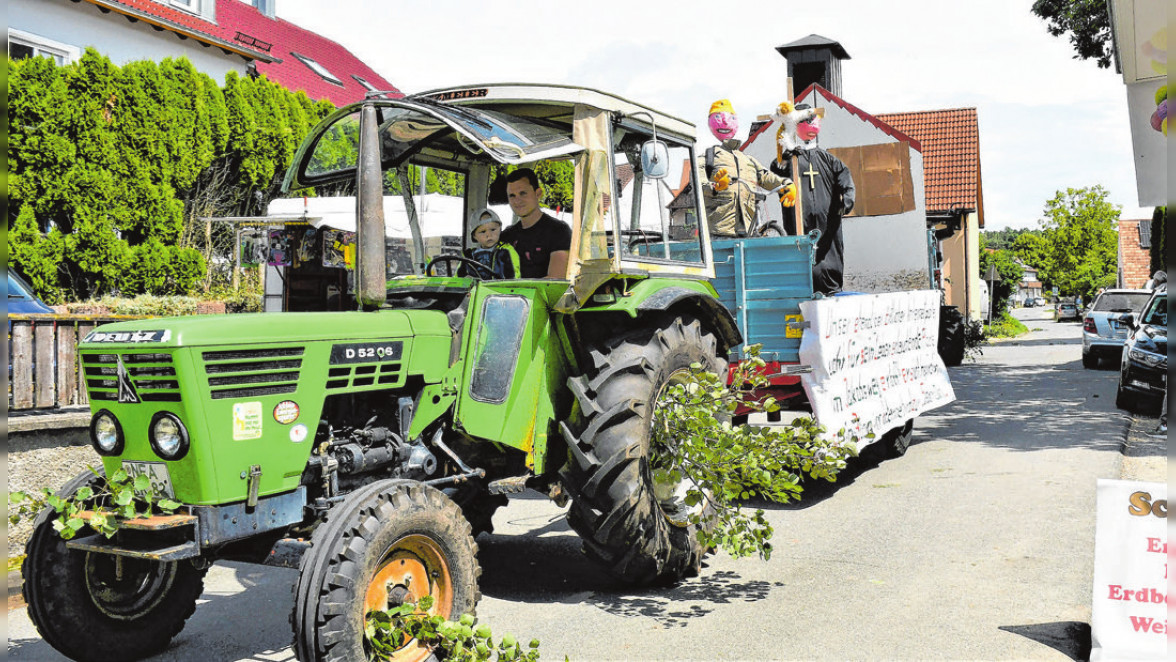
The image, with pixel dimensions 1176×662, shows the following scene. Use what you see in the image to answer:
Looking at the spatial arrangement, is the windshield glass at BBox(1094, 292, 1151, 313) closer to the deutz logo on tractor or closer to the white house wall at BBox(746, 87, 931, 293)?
the white house wall at BBox(746, 87, 931, 293)

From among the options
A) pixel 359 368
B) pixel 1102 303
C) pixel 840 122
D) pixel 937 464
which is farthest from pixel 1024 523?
pixel 1102 303

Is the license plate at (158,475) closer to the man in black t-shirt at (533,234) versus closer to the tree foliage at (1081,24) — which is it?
the man in black t-shirt at (533,234)

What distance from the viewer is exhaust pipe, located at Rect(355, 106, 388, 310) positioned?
4.02m

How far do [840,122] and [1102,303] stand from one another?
22.1 feet

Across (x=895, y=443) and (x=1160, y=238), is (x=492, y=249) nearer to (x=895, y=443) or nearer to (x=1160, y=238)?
(x=895, y=443)

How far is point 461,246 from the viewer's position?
5602 millimetres

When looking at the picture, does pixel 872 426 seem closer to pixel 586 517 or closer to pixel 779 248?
pixel 779 248

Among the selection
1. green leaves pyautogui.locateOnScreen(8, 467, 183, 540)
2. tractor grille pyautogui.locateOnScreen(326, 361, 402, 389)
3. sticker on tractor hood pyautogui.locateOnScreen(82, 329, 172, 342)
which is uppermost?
sticker on tractor hood pyautogui.locateOnScreen(82, 329, 172, 342)

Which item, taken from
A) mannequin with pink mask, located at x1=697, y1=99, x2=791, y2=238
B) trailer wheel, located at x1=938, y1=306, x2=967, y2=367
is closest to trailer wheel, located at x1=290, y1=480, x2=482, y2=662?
mannequin with pink mask, located at x1=697, y1=99, x2=791, y2=238

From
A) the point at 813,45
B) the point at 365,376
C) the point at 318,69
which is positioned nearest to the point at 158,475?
the point at 365,376

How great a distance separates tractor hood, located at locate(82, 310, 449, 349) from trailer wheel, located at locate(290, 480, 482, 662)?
0.67 metres

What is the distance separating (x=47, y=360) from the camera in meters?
7.10

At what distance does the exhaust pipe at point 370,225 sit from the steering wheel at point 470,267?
2.46 ft

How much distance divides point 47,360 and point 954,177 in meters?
30.5
